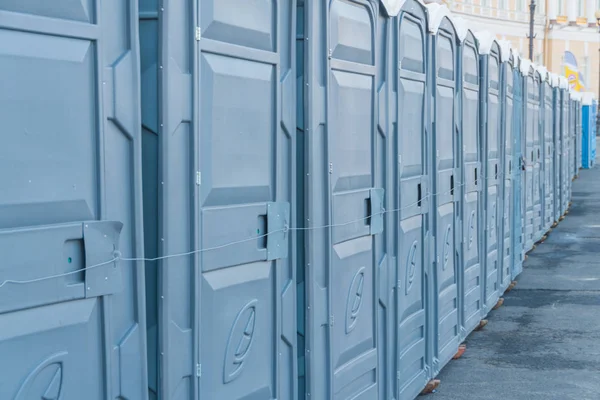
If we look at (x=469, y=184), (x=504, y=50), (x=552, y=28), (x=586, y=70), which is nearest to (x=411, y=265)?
(x=469, y=184)

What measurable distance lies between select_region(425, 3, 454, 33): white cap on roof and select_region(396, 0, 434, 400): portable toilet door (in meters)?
0.13

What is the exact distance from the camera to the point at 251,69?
4.16 m

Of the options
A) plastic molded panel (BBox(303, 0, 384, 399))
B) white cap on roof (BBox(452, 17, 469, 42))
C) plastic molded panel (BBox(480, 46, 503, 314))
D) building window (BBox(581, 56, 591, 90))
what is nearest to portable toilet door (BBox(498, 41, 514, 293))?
plastic molded panel (BBox(480, 46, 503, 314))

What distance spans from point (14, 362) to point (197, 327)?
92 centimetres

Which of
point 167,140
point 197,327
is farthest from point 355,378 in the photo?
point 167,140

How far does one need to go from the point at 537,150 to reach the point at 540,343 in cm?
596

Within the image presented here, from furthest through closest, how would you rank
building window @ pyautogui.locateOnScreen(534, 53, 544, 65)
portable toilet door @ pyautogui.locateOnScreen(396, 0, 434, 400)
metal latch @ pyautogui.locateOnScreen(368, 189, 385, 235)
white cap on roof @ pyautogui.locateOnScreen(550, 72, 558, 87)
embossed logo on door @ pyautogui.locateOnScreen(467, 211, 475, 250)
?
building window @ pyautogui.locateOnScreen(534, 53, 544, 65) → white cap on roof @ pyautogui.locateOnScreen(550, 72, 558, 87) → embossed logo on door @ pyautogui.locateOnScreen(467, 211, 475, 250) → portable toilet door @ pyautogui.locateOnScreen(396, 0, 434, 400) → metal latch @ pyautogui.locateOnScreen(368, 189, 385, 235)

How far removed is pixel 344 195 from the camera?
517 centimetres

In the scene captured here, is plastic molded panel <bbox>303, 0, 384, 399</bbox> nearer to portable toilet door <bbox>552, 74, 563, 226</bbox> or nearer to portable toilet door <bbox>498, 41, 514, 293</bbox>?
portable toilet door <bbox>498, 41, 514, 293</bbox>

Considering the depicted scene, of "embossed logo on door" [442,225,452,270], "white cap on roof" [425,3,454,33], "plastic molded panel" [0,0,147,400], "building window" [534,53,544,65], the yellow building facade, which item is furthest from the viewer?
"building window" [534,53,544,65]

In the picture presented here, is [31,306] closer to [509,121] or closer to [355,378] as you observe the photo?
[355,378]

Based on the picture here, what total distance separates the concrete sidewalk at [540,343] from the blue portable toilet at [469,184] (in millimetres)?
298

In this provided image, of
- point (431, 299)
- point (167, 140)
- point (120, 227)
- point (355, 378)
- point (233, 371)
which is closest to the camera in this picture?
point (120, 227)

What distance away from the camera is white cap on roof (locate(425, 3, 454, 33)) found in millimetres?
6891
